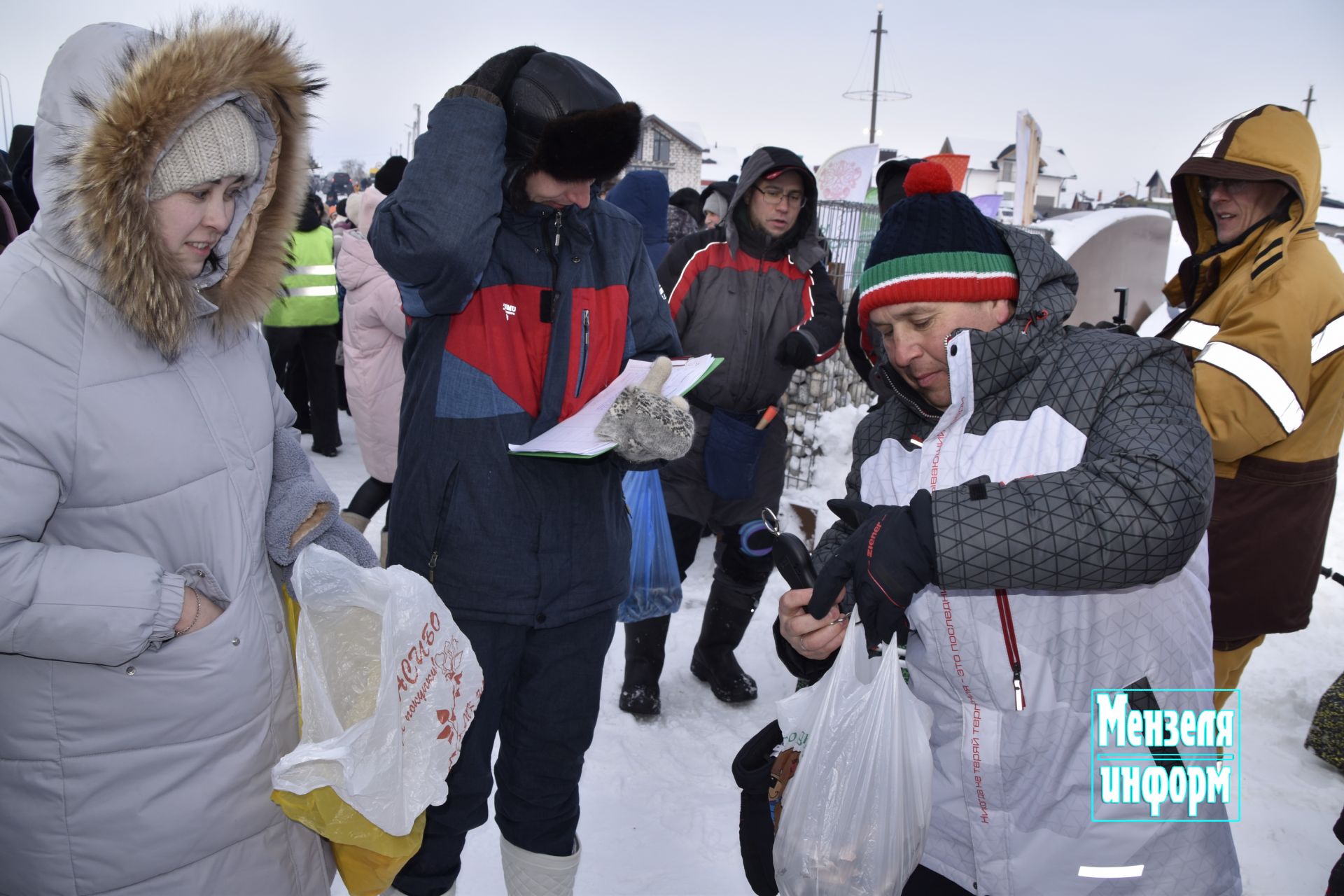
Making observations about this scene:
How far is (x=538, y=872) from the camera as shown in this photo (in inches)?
85.7

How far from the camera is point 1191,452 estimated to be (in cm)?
120

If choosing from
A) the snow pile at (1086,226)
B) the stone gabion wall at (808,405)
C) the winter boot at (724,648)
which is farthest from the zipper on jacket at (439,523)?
the snow pile at (1086,226)

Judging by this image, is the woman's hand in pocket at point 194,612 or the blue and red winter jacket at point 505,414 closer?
the woman's hand in pocket at point 194,612

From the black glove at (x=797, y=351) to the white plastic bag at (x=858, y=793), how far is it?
2.01 meters

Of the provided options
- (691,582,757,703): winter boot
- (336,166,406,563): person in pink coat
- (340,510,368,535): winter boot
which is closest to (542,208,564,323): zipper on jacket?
(691,582,757,703): winter boot

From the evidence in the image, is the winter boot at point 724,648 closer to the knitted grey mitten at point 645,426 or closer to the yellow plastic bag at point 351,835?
the knitted grey mitten at point 645,426

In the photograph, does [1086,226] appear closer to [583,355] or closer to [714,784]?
[714,784]

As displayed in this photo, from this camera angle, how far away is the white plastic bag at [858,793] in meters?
1.41

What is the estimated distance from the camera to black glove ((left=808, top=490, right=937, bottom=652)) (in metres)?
1.22

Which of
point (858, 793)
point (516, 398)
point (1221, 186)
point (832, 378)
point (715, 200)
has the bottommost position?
point (858, 793)

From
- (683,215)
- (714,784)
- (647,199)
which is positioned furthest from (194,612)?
(683,215)

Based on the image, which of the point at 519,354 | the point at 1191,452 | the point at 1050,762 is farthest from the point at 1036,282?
the point at 519,354

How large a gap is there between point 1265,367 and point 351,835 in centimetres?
239

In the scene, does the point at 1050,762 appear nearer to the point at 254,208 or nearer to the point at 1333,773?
the point at 254,208
